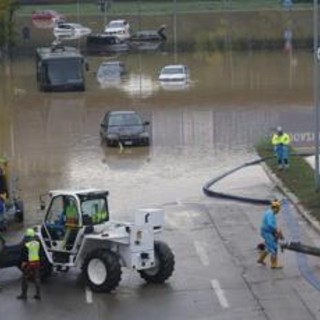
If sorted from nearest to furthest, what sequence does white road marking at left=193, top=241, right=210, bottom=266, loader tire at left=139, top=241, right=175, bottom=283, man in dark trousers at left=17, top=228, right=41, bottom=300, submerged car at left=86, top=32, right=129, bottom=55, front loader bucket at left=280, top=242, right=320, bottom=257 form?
man in dark trousers at left=17, top=228, right=41, bottom=300 → loader tire at left=139, top=241, right=175, bottom=283 → front loader bucket at left=280, top=242, right=320, bottom=257 → white road marking at left=193, top=241, right=210, bottom=266 → submerged car at left=86, top=32, right=129, bottom=55

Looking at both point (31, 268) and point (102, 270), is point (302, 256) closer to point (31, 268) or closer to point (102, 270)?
point (102, 270)

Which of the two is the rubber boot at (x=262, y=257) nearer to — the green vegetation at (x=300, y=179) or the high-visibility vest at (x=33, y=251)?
the green vegetation at (x=300, y=179)

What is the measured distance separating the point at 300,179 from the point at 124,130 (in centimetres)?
1201

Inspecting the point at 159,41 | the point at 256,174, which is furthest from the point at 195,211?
the point at 159,41

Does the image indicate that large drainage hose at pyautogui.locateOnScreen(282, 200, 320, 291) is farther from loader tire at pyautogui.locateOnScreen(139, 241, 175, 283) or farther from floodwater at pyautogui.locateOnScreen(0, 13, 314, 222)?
floodwater at pyautogui.locateOnScreen(0, 13, 314, 222)

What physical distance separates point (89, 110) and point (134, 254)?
35.4 m

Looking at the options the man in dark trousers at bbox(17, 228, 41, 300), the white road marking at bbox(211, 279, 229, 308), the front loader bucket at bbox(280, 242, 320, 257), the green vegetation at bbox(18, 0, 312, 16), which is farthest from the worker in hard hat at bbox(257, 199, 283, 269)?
the green vegetation at bbox(18, 0, 312, 16)

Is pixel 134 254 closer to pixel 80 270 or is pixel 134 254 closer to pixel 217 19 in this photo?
pixel 80 270

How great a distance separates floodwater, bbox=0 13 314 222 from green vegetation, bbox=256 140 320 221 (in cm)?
164

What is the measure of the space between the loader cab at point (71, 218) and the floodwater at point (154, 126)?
7637mm

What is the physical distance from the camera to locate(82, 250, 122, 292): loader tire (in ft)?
71.3

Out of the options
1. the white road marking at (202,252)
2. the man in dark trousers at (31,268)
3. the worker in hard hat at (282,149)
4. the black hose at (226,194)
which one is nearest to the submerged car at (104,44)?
the black hose at (226,194)

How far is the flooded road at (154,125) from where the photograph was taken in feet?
119

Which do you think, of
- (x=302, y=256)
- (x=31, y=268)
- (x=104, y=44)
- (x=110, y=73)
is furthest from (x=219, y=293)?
(x=104, y=44)
